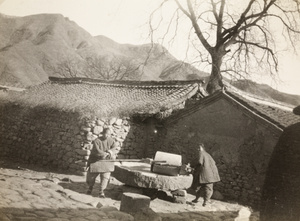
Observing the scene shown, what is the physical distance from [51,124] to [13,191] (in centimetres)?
548

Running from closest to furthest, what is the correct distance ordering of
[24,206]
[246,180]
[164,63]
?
[24,206], [246,180], [164,63]

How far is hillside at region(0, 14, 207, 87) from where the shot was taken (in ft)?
108

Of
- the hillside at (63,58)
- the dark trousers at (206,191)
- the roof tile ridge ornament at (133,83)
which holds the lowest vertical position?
the dark trousers at (206,191)

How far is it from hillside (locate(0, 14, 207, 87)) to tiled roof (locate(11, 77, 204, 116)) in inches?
429

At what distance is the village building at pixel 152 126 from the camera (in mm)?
9586

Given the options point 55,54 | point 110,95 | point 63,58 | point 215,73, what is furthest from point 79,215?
point 55,54

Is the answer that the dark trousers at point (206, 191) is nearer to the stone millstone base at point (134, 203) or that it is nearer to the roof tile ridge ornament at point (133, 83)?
the stone millstone base at point (134, 203)

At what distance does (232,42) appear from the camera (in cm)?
1572

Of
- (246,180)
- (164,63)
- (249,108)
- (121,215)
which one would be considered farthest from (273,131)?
(164,63)

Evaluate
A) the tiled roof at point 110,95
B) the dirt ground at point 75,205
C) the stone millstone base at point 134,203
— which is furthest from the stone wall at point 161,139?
the stone millstone base at point 134,203

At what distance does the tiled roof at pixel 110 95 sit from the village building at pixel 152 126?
5cm

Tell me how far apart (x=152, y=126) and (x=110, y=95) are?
3.16 meters

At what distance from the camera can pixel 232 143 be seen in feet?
32.8

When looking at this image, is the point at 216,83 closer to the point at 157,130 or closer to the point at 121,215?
the point at 157,130
